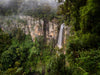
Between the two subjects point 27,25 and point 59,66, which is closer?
point 59,66

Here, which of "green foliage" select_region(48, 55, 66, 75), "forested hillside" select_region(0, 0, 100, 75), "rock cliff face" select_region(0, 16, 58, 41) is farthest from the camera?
"rock cliff face" select_region(0, 16, 58, 41)

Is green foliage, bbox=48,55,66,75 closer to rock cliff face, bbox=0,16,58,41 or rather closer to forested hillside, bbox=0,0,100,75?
forested hillside, bbox=0,0,100,75

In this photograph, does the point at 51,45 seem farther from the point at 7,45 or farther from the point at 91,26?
the point at 91,26

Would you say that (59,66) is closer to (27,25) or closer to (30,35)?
(30,35)

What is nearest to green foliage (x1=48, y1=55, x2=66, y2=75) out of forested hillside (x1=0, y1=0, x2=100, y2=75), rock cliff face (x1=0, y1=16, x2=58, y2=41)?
forested hillside (x1=0, y1=0, x2=100, y2=75)

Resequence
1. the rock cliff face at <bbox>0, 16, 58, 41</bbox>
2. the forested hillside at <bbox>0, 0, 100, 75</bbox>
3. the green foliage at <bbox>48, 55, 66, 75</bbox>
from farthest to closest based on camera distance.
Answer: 1. the rock cliff face at <bbox>0, 16, 58, 41</bbox>
2. the forested hillside at <bbox>0, 0, 100, 75</bbox>
3. the green foliage at <bbox>48, 55, 66, 75</bbox>

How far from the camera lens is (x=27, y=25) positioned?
526 inches

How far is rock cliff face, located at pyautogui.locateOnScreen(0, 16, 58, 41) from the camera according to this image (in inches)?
474

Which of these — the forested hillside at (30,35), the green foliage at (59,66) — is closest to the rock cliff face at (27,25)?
the forested hillside at (30,35)

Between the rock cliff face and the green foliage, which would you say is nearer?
the green foliage

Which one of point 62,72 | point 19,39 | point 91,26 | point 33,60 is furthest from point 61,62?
point 19,39

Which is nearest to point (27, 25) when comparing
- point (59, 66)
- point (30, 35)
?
point (30, 35)

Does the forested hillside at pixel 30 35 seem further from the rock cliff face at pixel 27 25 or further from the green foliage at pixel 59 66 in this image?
the green foliage at pixel 59 66

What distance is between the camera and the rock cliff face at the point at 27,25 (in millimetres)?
12048
